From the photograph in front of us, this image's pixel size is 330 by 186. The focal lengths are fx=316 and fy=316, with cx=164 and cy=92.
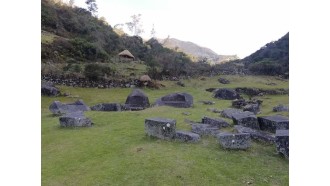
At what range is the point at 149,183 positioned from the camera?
288 inches

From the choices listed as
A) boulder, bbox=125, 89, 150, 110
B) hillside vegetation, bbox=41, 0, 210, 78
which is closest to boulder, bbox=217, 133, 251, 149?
boulder, bbox=125, 89, 150, 110

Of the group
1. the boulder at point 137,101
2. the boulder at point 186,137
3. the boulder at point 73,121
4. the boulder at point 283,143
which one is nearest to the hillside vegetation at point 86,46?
the boulder at point 137,101

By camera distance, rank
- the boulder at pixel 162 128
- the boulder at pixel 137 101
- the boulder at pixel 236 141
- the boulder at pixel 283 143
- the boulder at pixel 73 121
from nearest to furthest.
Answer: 1. the boulder at pixel 283 143
2. the boulder at pixel 236 141
3. the boulder at pixel 162 128
4. the boulder at pixel 73 121
5. the boulder at pixel 137 101

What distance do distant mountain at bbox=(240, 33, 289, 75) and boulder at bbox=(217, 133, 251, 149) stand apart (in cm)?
4046

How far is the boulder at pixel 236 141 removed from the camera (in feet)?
31.2

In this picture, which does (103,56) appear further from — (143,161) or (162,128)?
(143,161)

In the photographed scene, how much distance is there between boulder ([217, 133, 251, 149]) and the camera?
9508 mm

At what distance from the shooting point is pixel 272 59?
57656mm

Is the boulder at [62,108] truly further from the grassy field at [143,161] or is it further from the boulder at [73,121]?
the grassy field at [143,161]

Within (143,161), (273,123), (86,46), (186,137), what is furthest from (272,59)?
(143,161)

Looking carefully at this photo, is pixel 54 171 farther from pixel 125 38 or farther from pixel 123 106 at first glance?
pixel 125 38

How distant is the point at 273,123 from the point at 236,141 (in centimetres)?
283

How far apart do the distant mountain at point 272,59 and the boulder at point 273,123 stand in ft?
123

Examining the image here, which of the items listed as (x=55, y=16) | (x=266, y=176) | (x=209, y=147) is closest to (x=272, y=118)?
(x=209, y=147)
